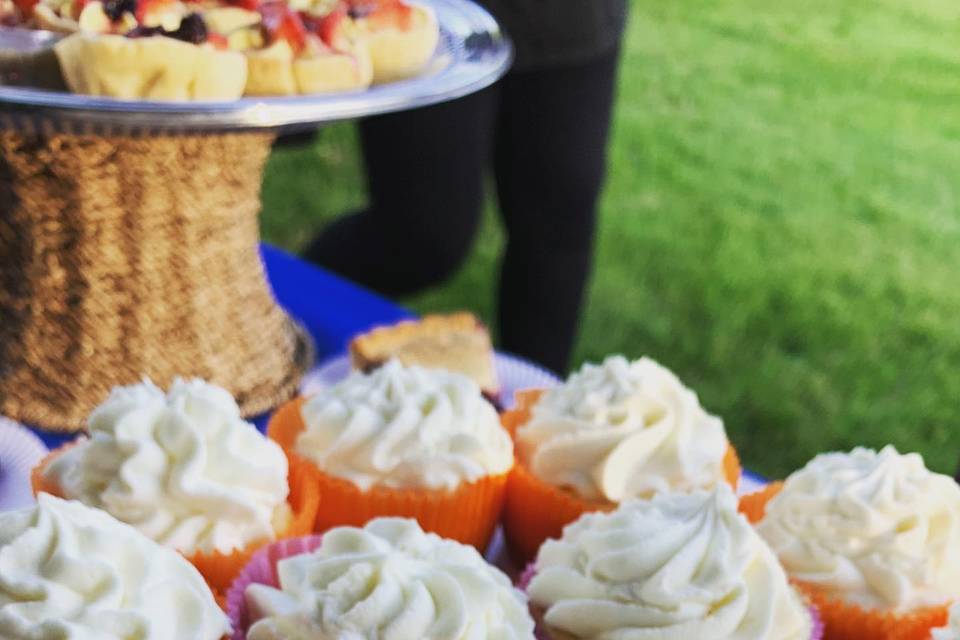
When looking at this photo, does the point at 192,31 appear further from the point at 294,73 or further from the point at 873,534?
the point at 873,534

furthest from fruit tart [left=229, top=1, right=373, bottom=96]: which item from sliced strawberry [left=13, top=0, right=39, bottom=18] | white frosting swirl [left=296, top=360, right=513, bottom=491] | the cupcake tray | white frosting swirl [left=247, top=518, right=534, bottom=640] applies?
white frosting swirl [left=247, top=518, right=534, bottom=640]

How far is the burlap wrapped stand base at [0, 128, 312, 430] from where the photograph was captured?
1.21 meters

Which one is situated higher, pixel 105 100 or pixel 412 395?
pixel 105 100

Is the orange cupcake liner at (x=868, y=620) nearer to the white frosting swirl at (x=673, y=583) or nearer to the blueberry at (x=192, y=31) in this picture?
the white frosting swirl at (x=673, y=583)

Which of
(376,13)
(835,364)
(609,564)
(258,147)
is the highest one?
(376,13)

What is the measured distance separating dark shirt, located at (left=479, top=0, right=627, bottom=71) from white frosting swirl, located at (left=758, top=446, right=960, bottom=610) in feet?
2.91

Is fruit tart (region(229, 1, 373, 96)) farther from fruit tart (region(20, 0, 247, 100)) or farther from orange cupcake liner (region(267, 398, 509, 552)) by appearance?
orange cupcake liner (region(267, 398, 509, 552))

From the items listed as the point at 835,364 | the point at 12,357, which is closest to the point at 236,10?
the point at 12,357

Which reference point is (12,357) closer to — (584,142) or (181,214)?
(181,214)

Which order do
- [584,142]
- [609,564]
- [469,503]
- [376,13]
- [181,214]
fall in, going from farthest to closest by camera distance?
[584,142], [376,13], [181,214], [469,503], [609,564]

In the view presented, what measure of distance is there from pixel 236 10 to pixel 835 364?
211 centimetres

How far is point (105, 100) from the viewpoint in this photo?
98 centimetres

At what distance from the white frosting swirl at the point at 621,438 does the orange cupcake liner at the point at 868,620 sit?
19 centimetres

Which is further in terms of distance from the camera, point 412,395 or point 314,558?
point 412,395
